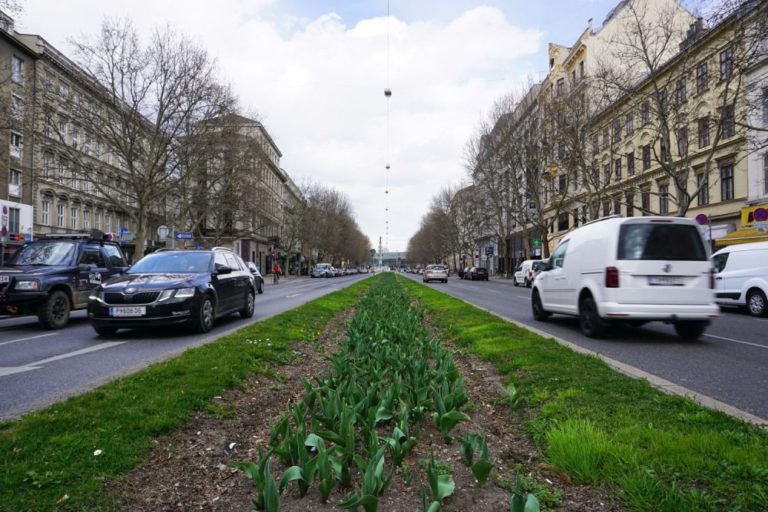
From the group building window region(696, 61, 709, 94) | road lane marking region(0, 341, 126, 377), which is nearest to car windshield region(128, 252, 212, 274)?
road lane marking region(0, 341, 126, 377)

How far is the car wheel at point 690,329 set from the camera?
27.8 feet

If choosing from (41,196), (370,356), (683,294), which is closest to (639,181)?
(683,294)

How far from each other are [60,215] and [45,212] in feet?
5.75

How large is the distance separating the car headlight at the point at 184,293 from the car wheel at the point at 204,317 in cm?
34

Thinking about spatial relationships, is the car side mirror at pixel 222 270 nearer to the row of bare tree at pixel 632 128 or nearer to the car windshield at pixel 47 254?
A: the car windshield at pixel 47 254

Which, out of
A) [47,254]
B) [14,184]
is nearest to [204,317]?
[47,254]

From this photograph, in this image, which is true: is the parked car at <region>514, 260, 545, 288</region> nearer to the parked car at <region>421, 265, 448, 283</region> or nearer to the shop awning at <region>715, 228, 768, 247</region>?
the parked car at <region>421, 265, 448, 283</region>

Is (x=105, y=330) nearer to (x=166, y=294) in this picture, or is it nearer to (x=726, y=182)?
(x=166, y=294)

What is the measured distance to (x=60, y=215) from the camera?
40.5 metres

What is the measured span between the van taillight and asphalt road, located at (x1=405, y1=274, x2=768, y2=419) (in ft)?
3.10

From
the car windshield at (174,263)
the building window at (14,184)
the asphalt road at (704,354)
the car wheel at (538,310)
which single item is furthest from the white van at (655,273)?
the building window at (14,184)

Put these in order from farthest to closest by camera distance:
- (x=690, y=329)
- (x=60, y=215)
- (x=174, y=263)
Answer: (x=60, y=215), (x=174, y=263), (x=690, y=329)

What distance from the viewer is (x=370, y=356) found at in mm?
5328

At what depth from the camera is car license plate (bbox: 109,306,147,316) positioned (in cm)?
Result: 830
